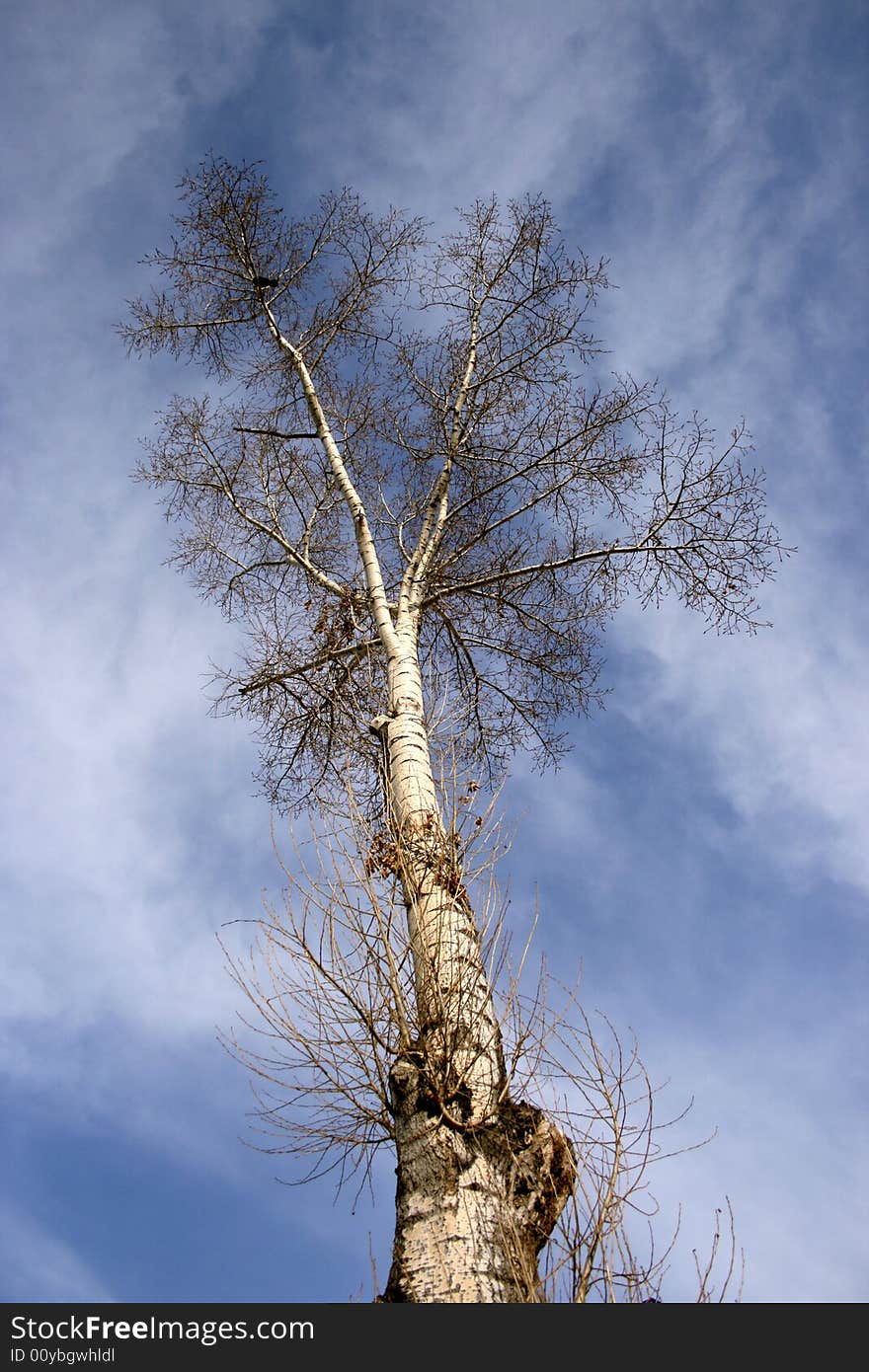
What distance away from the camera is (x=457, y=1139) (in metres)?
3.00

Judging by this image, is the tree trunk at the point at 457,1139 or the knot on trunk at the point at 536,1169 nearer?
the tree trunk at the point at 457,1139

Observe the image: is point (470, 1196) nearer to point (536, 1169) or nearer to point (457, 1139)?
point (457, 1139)

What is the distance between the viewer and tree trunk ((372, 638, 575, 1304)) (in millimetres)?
2695

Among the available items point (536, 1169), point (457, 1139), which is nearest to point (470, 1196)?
point (457, 1139)

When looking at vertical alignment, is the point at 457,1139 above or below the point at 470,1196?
above

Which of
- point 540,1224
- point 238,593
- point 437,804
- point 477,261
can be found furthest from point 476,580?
point 540,1224

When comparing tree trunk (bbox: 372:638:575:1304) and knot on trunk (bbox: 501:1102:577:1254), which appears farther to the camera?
knot on trunk (bbox: 501:1102:577:1254)

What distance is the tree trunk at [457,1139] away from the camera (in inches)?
106

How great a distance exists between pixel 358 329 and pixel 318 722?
3303mm

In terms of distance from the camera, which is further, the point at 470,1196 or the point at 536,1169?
the point at 536,1169

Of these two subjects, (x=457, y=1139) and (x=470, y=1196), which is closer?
(x=470, y=1196)

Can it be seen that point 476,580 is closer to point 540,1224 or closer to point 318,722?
point 318,722
